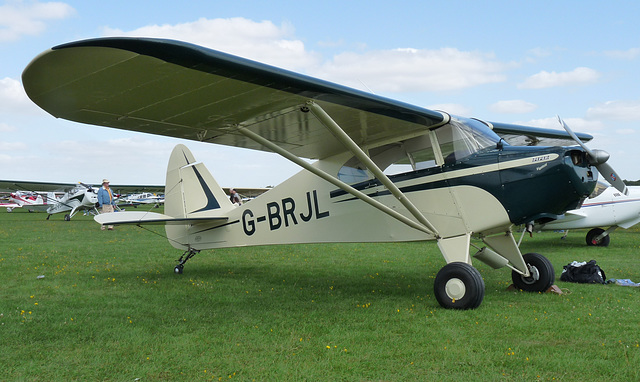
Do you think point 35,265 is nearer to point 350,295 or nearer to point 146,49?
point 350,295

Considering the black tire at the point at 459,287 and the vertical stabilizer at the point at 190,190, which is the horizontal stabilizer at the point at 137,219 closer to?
the vertical stabilizer at the point at 190,190

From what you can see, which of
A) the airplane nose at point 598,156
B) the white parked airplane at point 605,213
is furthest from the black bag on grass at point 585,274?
the white parked airplane at point 605,213

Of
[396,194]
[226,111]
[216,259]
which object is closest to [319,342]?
[396,194]

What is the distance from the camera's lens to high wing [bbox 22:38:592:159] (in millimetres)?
3771

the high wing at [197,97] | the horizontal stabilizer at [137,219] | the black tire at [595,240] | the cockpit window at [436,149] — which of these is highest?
the high wing at [197,97]

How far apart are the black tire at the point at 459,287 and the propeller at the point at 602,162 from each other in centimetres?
177

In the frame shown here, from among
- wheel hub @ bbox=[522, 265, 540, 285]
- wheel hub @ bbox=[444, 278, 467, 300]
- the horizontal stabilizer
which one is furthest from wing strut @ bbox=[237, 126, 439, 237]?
the horizontal stabilizer

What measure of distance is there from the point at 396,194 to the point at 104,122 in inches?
132

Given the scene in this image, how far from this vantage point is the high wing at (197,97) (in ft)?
12.4

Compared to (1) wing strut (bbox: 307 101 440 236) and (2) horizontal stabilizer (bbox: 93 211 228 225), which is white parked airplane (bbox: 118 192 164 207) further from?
(1) wing strut (bbox: 307 101 440 236)

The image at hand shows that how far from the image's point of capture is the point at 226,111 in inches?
204

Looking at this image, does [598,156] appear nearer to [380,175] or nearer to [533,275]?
[533,275]

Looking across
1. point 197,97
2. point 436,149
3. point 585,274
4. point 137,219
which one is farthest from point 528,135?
point 137,219

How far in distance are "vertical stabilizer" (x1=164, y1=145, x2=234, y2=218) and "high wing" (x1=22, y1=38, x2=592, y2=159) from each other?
7.32ft
